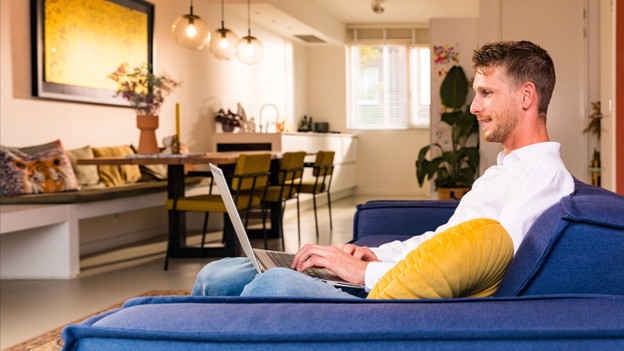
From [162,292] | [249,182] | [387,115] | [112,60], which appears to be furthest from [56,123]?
[387,115]

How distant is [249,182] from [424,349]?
166 inches

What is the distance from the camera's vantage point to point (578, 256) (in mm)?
1196

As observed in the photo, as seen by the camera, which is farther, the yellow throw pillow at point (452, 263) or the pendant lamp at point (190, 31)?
the pendant lamp at point (190, 31)

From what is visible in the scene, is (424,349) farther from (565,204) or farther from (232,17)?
(232,17)

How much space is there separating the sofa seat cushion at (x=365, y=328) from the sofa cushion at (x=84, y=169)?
A: 4.85m

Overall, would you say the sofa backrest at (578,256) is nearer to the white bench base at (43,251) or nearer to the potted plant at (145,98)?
the white bench base at (43,251)

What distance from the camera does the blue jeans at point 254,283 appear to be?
1.28 meters

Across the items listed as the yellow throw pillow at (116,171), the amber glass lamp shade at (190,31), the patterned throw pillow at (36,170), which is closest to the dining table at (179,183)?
the patterned throw pillow at (36,170)

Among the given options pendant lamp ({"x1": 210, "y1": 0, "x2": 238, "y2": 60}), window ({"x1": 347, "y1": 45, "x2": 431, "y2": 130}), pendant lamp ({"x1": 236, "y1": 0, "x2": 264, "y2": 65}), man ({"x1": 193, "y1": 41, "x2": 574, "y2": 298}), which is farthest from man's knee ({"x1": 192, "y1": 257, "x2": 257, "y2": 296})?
window ({"x1": 347, "y1": 45, "x2": 431, "y2": 130})

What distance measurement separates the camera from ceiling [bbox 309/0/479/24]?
1034cm

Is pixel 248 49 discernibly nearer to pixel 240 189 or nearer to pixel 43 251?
pixel 240 189

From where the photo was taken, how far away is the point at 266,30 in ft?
31.9

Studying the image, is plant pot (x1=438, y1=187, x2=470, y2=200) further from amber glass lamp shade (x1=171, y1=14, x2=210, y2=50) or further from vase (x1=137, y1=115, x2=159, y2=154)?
vase (x1=137, y1=115, x2=159, y2=154)

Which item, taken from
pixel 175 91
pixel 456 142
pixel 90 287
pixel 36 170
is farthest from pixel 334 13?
pixel 90 287
